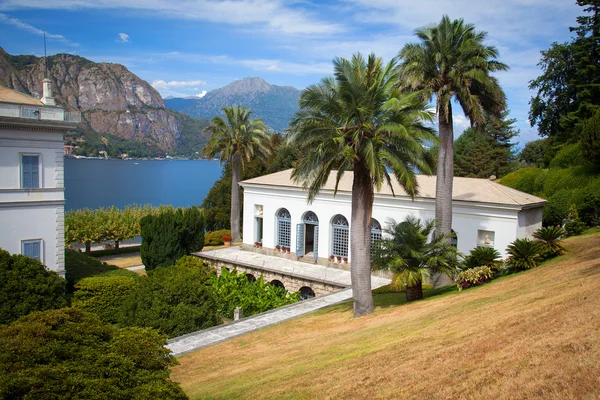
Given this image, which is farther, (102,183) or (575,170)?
(102,183)

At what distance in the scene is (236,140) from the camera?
39.1 m

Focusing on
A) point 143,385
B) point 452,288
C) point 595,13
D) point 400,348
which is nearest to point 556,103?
point 595,13

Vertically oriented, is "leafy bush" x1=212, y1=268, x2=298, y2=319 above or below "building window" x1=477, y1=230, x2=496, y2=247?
below

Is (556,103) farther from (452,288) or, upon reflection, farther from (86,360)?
(86,360)

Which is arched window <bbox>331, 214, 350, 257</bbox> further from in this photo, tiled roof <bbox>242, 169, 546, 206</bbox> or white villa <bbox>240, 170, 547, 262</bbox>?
tiled roof <bbox>242, 169, 546, 206</bbox>

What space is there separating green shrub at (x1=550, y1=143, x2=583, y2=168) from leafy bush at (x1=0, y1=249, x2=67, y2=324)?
30700mm

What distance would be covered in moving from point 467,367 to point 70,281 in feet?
71.7

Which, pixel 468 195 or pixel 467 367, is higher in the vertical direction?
pixel 468 195

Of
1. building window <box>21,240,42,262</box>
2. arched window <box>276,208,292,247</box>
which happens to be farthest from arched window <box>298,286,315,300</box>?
building window <box>21,240,42,262</box>

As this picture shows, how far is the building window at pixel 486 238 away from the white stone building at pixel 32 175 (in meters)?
20.9

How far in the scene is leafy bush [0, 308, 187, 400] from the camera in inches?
279

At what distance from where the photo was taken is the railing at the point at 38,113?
22.2m

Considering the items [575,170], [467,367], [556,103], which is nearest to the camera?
[467,367]

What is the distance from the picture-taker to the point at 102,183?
138 meters
